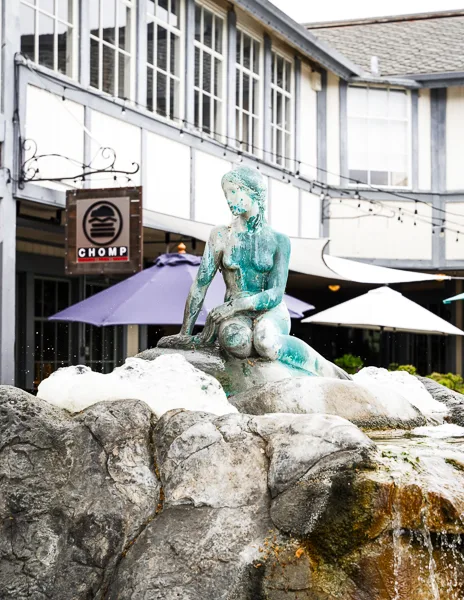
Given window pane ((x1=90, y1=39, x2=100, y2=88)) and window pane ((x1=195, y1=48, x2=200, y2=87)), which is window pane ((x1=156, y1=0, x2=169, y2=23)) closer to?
window pane ((x1=195, y1=48, x2=200, y2=87))

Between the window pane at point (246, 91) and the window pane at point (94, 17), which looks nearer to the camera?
the window pane at point (94, 17)

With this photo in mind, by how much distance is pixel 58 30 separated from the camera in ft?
42.2

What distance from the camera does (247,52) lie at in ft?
57.2

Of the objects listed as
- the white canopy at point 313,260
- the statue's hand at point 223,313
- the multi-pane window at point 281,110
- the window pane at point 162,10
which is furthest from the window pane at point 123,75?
the statue's hand at point 223,313

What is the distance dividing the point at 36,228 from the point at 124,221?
2.96 m

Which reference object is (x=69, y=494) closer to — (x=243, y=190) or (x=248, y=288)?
(x=248, y=288)

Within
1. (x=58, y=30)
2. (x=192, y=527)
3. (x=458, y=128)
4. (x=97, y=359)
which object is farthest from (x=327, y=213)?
(x=192, y=527)

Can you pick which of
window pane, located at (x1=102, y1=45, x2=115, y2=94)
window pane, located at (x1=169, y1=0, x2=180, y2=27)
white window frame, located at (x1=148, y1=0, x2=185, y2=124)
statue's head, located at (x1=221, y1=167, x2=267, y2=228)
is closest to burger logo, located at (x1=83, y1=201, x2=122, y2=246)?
window pane, located at (x1=102, y1=45, x2=115, y2=94)

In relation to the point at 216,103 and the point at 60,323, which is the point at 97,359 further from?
the point at 216,103

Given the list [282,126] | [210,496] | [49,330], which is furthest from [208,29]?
[210,496]

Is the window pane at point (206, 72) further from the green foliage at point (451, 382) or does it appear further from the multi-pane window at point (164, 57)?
the green foliage at point (451, 382)

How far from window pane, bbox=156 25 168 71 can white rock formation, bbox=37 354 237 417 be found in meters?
9.99

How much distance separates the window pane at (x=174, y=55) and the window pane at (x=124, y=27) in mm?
1151

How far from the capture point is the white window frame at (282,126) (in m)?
18.3
